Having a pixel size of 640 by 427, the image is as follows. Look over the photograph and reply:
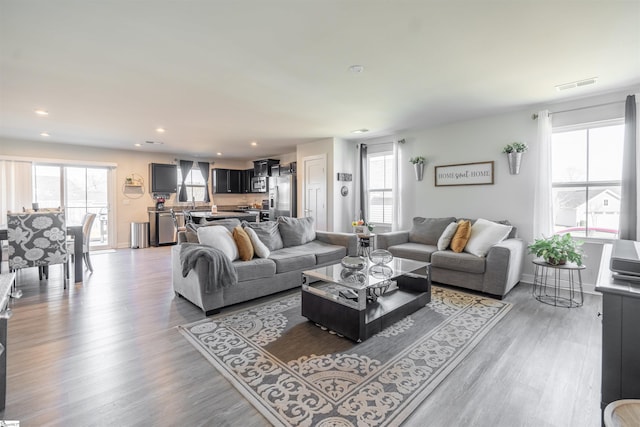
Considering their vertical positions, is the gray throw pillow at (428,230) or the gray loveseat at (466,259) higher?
the gray throw pillow at (428,230)

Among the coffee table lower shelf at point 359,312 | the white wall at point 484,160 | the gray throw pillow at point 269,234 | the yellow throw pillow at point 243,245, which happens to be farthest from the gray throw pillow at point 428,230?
the yellow throw pillow at point 243,245

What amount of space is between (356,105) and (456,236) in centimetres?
230

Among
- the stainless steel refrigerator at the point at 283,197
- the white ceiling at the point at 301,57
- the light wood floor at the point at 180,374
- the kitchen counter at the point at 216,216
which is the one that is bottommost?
the light wood floor at the point at 180,374

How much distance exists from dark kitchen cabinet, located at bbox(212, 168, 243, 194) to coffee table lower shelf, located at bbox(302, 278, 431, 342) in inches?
270

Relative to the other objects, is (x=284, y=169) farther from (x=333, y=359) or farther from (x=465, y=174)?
(x=333, y=359)

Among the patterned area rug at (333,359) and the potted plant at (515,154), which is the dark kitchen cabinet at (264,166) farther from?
the potted plant at (515,154)

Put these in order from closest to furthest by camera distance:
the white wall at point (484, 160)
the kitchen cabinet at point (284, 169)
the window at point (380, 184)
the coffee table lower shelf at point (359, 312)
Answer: the coffee table lower shelf at point (359, 312)
the white wall at point (484, 160)
the window at point (380, 184)
the kitchen cabinet at point (284, 169)

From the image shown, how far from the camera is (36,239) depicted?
3611mm

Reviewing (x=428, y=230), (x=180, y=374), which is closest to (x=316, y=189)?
(x=428, y=230)

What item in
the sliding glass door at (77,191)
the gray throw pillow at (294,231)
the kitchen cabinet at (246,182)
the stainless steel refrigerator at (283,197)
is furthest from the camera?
→ the kitchen cabinet at (246,182)

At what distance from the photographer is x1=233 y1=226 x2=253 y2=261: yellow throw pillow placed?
346 centimetres

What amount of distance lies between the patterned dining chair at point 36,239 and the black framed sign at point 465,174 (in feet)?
18.7

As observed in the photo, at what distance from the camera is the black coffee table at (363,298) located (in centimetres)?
242

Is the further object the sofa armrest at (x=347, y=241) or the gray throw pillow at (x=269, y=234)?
the sofa armrest at (x=347, y=241)
